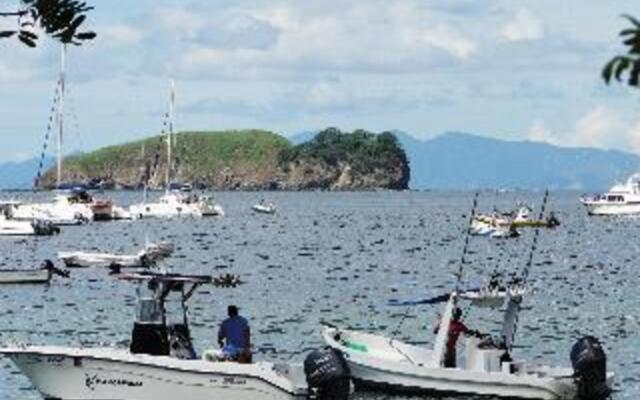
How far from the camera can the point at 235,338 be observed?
113ft

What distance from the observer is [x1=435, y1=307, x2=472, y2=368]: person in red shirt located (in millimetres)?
37625

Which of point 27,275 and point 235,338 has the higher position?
point 235,338

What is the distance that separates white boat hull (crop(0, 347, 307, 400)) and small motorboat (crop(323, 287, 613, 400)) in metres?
5.26

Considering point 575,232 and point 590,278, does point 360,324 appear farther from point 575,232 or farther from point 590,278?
point 575,232

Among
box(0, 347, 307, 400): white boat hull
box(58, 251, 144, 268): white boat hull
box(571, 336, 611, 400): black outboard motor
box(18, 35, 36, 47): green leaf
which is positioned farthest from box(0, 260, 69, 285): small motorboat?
box(18, 35, 36, 47): green leaf

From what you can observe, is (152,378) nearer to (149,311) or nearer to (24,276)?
(149,311)

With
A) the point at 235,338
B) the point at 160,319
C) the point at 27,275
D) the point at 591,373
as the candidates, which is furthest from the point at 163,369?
the point at 27,275

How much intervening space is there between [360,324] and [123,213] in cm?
12469

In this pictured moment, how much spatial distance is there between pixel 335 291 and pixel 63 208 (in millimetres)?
88753

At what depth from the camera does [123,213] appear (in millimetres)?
186125

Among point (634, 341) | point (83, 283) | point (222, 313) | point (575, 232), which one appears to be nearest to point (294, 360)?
point (634, 341)

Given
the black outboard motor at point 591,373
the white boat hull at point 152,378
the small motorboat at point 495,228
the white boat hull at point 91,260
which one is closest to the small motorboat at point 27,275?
the white boat hull at point 91,260

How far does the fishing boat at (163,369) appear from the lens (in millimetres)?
32969

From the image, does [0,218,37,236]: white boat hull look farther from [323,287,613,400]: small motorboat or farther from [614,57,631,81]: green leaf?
[614,57,631,81]: green leaf
